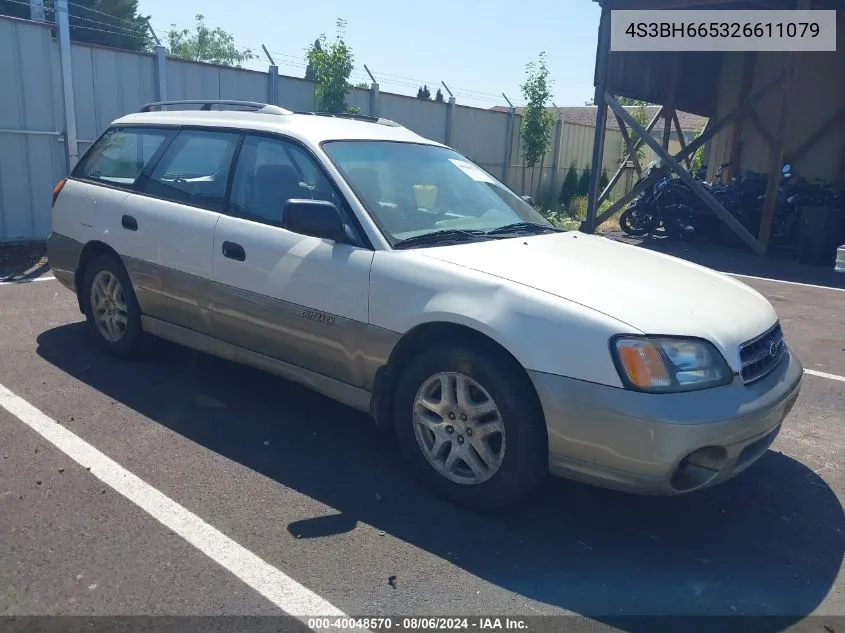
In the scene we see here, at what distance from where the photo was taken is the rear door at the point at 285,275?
3695 millimetres

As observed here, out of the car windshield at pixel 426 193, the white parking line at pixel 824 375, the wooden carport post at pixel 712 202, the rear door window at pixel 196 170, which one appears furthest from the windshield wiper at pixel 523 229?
the wooden carport post at pixel 712 202

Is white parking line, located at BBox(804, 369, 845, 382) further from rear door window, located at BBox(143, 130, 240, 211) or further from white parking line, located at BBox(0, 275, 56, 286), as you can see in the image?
white parking line, located at BBox(0, 275, 56, 286)

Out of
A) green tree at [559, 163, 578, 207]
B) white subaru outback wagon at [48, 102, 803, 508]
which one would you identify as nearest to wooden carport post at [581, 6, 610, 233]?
green tree at [559, 163, 578, 207]

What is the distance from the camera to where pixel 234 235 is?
421cm

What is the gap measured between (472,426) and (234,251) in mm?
1782

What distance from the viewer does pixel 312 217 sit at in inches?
141

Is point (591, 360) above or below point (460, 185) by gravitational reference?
below

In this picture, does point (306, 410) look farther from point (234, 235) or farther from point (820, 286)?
point (820, 286)

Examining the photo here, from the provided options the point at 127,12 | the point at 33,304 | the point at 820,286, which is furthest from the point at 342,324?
the point at 127,12

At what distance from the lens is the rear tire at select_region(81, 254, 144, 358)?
5.03 m

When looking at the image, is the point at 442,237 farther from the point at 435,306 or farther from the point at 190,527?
the point at 190,527

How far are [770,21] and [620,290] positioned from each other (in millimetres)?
11408

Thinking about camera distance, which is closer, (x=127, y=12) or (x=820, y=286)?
(x=820, y=286)

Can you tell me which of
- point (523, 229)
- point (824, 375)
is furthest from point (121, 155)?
point (824, 375)
